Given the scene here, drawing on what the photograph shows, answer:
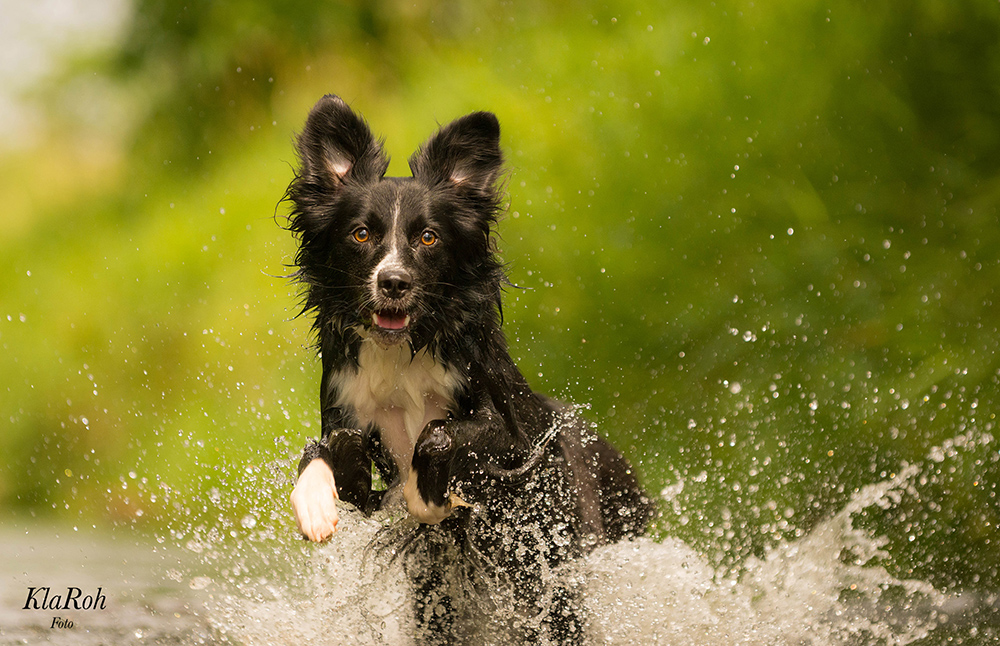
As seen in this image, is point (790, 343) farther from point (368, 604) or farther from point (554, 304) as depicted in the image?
point (368, 604)

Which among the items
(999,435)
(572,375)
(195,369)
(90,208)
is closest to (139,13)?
(90,208)

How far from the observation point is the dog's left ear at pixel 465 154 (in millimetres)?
3705

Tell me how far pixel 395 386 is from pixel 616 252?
139 inches

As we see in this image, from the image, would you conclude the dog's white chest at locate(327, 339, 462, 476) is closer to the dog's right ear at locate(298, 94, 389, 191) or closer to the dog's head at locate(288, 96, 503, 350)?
the dog's head at locate(288, 96, 503, 350)

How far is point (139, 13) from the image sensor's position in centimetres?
892

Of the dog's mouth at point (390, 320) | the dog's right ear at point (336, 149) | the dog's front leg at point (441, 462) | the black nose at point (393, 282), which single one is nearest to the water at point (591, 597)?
the dog's front leg at point (441, 462)

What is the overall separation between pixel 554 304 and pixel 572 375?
21.7 inches

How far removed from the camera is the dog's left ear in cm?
371

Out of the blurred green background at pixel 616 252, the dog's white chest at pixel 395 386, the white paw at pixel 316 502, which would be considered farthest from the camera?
the blurred green background at pixel 616 252

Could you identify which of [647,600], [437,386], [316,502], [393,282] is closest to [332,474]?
[316,502]

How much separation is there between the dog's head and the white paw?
21.1 inches

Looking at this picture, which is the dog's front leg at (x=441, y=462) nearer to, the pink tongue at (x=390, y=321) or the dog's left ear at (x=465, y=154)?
the pink tongue at (x=390, y=321)

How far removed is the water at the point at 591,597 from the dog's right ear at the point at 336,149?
1325 millimetres

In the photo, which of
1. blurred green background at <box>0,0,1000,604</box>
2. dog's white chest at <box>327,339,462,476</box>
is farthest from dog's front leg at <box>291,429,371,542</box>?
blurred green background at <box>0,0,1000,604</box>
